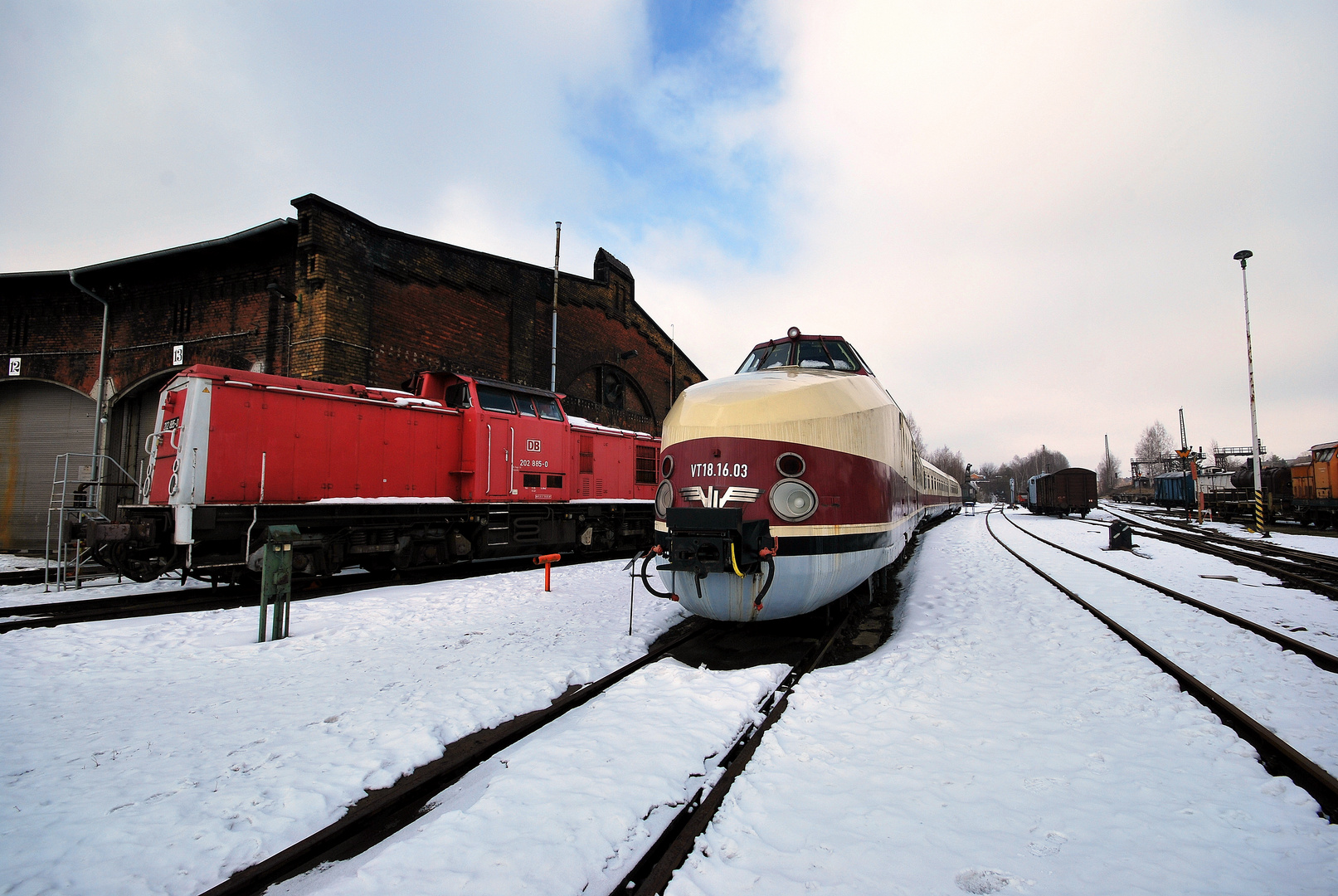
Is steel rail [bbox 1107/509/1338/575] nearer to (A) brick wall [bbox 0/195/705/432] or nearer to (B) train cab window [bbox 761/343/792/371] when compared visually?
(B) train cab window [bbox 761/343/792/371]

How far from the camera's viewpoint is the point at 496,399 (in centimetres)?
1077

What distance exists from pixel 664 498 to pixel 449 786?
301 cm

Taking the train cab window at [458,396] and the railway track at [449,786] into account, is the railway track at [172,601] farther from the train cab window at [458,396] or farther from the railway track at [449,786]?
the railway track at [449,786]

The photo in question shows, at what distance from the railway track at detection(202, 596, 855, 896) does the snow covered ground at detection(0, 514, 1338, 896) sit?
0.09 meters

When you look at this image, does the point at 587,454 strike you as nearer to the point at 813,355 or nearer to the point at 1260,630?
the point at 813,355

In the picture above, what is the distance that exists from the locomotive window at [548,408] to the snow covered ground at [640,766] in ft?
20.0

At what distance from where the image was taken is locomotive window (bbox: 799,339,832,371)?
6492 mm

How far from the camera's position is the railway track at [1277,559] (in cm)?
919

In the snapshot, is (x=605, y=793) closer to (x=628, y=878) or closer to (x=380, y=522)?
(x=628, y=878)

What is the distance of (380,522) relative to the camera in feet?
29.9

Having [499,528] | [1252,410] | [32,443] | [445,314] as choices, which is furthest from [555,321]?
[1252,410]

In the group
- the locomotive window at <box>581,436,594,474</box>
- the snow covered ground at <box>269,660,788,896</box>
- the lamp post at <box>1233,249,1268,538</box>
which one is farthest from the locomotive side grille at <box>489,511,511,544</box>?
the lamp post at <box>1233,249,1268,538</box>

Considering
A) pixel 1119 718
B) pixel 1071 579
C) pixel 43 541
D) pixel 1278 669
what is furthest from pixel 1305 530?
pixel 43 541

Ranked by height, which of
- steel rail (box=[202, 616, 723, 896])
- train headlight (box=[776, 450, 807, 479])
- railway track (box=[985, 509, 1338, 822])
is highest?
train headlight (box=[776, 450, 807, 479])
